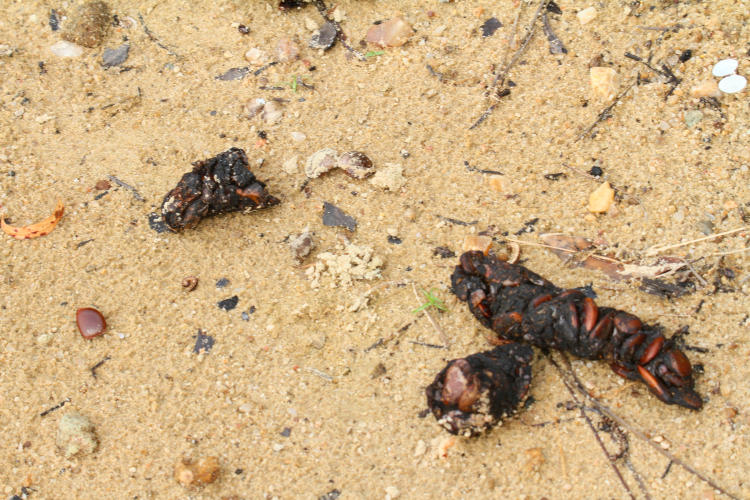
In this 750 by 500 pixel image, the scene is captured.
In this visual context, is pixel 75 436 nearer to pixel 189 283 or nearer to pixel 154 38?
pixel 189 283

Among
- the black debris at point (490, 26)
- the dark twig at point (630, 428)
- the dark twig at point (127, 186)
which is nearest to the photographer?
the dark twig at point (630, 428)

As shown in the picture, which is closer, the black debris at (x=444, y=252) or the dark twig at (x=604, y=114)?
the black debris at (x=444, y=252)

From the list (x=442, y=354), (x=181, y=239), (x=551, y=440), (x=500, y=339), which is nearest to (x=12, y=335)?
(x=181, y=239)

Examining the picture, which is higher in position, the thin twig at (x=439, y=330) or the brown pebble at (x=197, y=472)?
the thin twig at (x=439, y=330)

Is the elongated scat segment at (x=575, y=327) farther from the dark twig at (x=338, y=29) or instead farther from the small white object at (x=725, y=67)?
the dark twig at (x=338, y=29)

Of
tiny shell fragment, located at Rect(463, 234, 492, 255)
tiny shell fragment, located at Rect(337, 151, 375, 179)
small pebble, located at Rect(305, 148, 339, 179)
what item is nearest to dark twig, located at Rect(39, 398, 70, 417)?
small pebble, located at Rect(305, 148, 339, 179)

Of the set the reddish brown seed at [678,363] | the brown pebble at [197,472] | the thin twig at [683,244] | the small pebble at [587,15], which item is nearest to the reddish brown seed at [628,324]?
the reddish brown seed at [678,363]

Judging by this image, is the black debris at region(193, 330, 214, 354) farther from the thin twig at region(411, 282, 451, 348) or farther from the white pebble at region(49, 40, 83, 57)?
the white pebble at region(49, 40, 83, 57)
